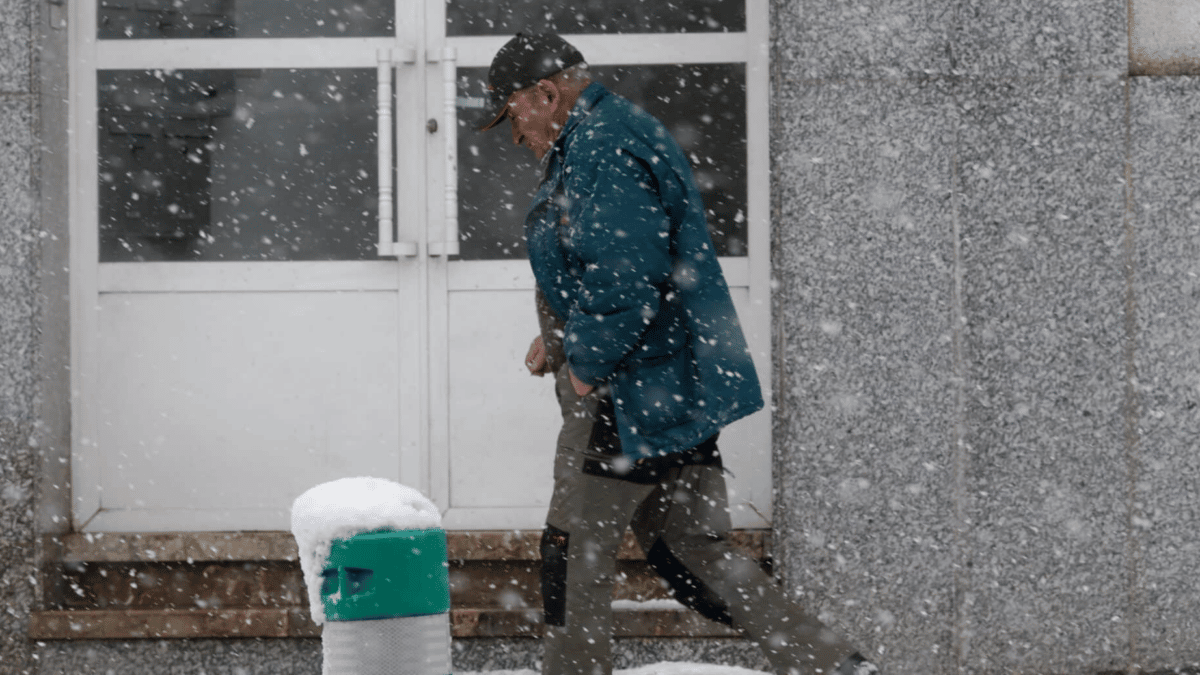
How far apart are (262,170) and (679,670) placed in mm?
2600

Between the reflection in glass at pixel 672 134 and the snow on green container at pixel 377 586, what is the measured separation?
3035 millimetres

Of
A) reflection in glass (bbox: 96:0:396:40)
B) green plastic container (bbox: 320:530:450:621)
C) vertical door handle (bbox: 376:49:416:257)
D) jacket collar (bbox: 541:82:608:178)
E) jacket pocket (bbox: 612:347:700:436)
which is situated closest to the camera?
green plastic container (bbox: 320:530:450:621)

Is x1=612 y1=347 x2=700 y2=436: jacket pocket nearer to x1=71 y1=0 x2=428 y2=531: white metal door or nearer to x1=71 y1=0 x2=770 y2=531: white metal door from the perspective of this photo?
x1=71 y1=0 x2=770 y2=531: white metal door

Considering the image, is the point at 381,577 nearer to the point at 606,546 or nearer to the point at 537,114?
the point at 606,546

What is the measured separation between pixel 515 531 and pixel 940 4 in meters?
2.61

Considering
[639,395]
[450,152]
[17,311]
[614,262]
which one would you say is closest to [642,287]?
[614,262]

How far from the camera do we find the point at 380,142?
13.8 feet

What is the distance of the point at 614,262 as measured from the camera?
2535 millimetres

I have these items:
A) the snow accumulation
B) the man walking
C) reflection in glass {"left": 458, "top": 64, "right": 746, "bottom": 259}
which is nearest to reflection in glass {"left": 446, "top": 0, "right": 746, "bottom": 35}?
reflection in glass {"left": 458, "top": 64, "right": 746, "bottom": 259}

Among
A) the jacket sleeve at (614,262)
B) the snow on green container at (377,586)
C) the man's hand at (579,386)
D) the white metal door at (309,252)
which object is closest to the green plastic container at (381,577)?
the snow on green container at (377,586)

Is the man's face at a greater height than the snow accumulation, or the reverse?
the man's face

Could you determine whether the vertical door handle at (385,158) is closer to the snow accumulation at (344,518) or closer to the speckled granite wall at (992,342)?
the speckled granite wall at (992,342)

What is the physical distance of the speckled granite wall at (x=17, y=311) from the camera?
398cm

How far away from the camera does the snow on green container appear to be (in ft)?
4.16
